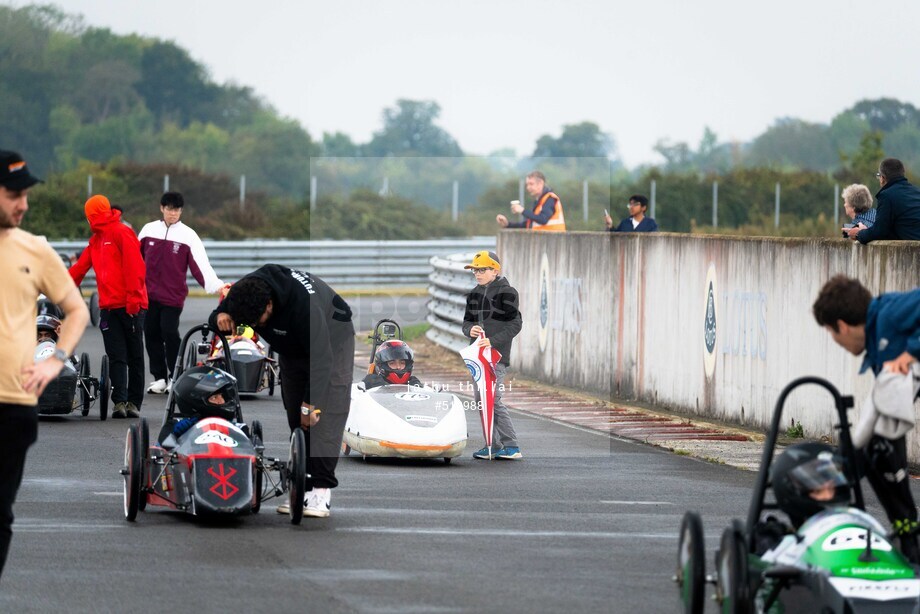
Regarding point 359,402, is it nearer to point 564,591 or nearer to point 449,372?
point 564,591

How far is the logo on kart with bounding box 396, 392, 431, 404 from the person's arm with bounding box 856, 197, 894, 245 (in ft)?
12.3

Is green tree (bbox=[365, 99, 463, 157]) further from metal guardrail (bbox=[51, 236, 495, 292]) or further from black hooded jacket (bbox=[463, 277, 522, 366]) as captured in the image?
black hooded jacket (bbox=[463, 277, 522, 366])

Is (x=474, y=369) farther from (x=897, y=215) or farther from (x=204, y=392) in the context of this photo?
(x=204, y=392)

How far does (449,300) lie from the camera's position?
86.1 feet

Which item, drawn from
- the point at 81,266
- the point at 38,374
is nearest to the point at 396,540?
the point at 38,374

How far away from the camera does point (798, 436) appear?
15.5 m

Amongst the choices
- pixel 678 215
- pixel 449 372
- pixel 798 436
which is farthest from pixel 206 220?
pixel 798 436

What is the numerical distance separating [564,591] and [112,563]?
2.43 meters

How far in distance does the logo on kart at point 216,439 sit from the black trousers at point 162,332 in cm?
798

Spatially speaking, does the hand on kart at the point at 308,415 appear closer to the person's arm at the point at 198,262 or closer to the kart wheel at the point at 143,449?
the kart wheel at the point at 143,449

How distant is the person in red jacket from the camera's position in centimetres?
1694

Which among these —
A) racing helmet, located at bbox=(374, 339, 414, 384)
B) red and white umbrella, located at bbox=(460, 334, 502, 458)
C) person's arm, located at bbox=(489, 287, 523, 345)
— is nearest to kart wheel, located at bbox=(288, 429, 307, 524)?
red and white umbrella, located at bbox=(460, 334, 502, 458)

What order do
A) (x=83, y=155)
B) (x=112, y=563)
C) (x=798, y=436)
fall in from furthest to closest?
(x=83, y=155) → (x=798, y=436) → (x=112, y=563)

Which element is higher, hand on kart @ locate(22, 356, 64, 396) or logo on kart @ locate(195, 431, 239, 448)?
hand on kart @ locate(22, 356, 64, 396)
